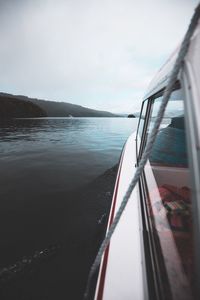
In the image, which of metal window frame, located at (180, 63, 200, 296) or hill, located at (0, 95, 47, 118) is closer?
metal window frame, located at (180, 63, 200, 296)

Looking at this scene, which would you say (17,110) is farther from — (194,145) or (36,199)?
(194,145)

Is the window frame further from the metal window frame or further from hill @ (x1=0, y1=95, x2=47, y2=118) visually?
hill @ (x1=0, y1=95, x2=47, y2=118)

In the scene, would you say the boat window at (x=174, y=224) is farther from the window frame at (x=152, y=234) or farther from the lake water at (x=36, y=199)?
the lake water at (x=36, y=199)

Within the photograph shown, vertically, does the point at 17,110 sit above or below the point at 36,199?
above

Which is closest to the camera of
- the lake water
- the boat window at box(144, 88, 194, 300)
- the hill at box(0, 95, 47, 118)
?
the boat window at box(144, 88, 194, 300)

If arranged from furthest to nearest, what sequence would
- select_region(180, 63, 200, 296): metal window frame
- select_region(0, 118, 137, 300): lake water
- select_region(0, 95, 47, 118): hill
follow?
select_region(0, 95, 47, 118): hill, select_region(0, 118, 137, 300): lake water, select_region(180, 63, 200, 296): metal window frame

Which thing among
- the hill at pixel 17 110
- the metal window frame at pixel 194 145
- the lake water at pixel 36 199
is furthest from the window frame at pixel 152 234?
the hill at pixel 17 110

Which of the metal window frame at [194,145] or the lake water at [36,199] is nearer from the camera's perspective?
the metal window frame at [194,145]

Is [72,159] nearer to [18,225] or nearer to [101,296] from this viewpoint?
[18,225]

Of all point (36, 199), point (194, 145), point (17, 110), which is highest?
point (17, 110)

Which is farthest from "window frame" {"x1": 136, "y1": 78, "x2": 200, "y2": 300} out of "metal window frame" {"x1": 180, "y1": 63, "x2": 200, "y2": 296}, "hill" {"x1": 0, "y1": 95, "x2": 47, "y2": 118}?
"hill" {"x1": 0, "y1": 95, "x2": 47, "y2": 118}

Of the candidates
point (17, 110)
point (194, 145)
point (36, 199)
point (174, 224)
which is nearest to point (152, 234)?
point (174, 224)

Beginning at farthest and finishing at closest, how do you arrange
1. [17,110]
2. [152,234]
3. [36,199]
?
[17,110], [36,199], [152,234]

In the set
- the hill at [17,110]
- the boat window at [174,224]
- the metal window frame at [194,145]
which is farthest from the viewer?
the hill at [17,110]
